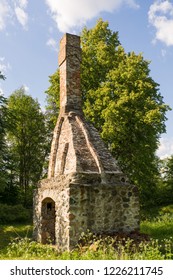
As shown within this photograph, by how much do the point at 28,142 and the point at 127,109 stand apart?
1345 centimetres

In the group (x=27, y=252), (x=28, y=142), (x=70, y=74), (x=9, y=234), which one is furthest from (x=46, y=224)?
(x=28, y=142)

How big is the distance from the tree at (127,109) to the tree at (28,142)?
Answer: 8999 mm

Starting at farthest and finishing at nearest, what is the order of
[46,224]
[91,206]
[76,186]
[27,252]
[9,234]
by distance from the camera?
1. [9,234]
2. [46,224]
3. [91,206]
4. [76,186]
5. [27,252]

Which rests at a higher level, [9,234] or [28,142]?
[28,142]

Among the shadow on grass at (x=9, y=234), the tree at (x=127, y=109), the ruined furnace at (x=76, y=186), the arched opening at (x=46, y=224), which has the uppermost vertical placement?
the tree at (x=127, y=109)

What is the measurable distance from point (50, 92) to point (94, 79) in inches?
125

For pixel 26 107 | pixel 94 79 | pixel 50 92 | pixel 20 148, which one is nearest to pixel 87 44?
pixel 94 79

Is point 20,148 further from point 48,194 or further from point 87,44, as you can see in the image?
point 48,194

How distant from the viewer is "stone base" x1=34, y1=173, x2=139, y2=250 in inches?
388

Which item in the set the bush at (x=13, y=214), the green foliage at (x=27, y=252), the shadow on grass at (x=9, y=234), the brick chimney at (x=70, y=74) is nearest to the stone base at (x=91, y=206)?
the green foliage at (x=27, y=252)

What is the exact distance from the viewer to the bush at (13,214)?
19.6m

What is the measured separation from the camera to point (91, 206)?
10.2 meters

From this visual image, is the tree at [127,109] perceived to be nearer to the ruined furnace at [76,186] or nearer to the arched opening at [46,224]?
the ruined furnace at [76,186]

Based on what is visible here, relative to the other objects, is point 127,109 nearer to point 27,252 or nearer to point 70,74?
point 70,74
